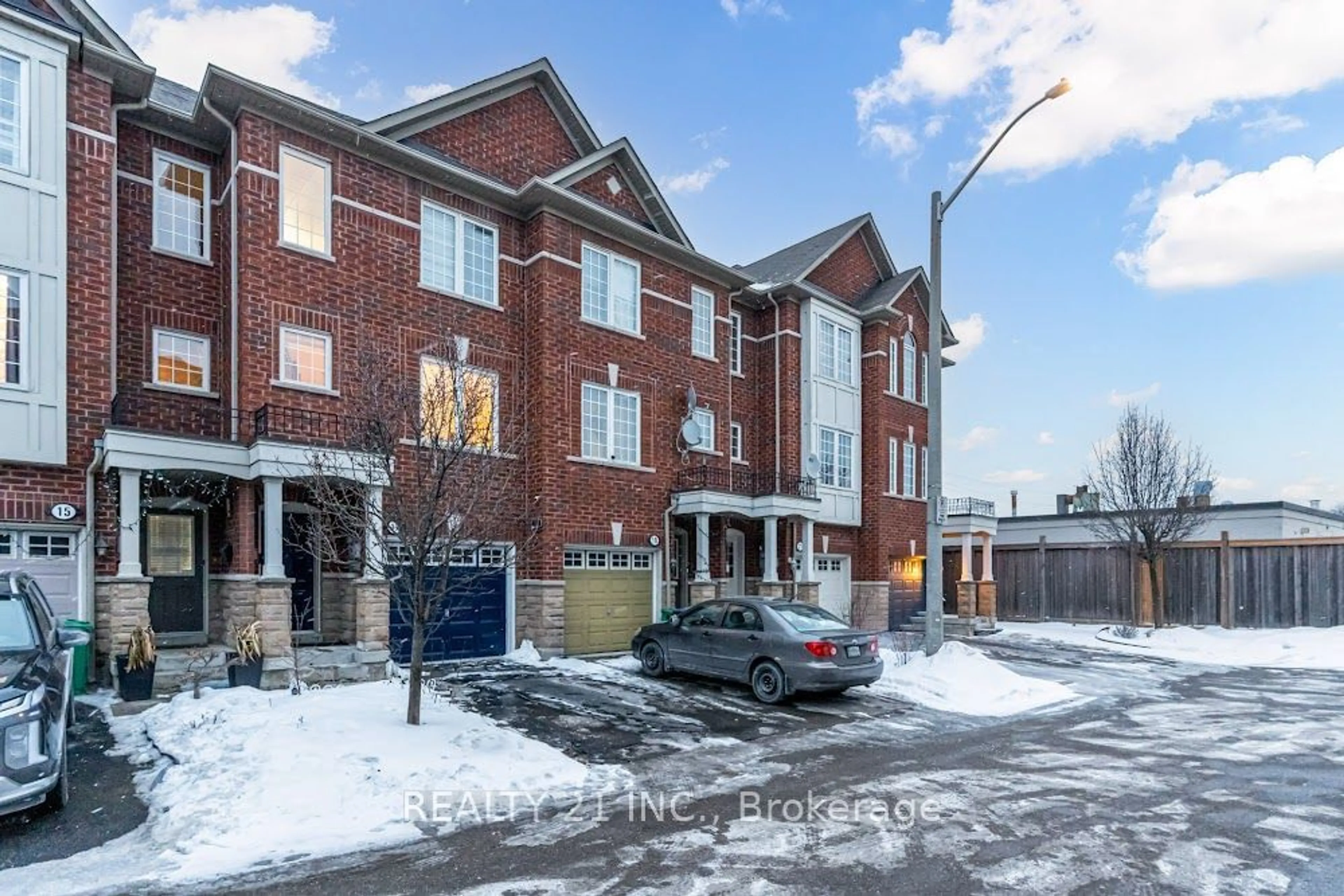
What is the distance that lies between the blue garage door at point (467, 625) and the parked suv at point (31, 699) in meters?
6.46

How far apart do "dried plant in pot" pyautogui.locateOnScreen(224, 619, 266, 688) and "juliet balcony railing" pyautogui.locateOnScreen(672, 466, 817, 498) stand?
931 centimetres

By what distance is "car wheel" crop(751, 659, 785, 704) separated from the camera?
1127 cm

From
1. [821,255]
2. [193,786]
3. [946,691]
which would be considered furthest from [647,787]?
[821,255]

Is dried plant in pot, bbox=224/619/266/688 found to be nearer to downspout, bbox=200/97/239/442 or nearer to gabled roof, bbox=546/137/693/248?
downspout, bbox=200/97/239/442

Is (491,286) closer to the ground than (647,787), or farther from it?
farther from it

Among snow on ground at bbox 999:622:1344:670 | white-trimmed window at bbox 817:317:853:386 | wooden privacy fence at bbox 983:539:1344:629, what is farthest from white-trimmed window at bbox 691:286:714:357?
wooden privacy fence at bbox 983:539:1344:629

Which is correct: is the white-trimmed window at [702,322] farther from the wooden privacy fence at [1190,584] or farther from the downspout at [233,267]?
the wooden privacy fence at [1190,584]

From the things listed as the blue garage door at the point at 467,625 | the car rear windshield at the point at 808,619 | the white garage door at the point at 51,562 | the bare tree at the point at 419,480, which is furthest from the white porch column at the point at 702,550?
the white garage door at the point at 51,562

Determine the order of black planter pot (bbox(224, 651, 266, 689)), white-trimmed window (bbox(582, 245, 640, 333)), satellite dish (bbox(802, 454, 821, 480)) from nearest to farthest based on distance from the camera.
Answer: black planter pot (bbox(224, 651, 266, 689)) → white-trimmed window (bbox(582, 245, 640, 333)) → satellite dish (bbox(802, 454, 821, 480))

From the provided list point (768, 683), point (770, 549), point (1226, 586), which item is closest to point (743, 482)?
point (770, 549)

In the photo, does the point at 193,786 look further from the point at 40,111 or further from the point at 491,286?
the point at 491,286

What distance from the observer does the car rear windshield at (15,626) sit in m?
6.63

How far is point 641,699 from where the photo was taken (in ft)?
37.9

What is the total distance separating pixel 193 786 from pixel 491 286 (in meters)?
11.2
